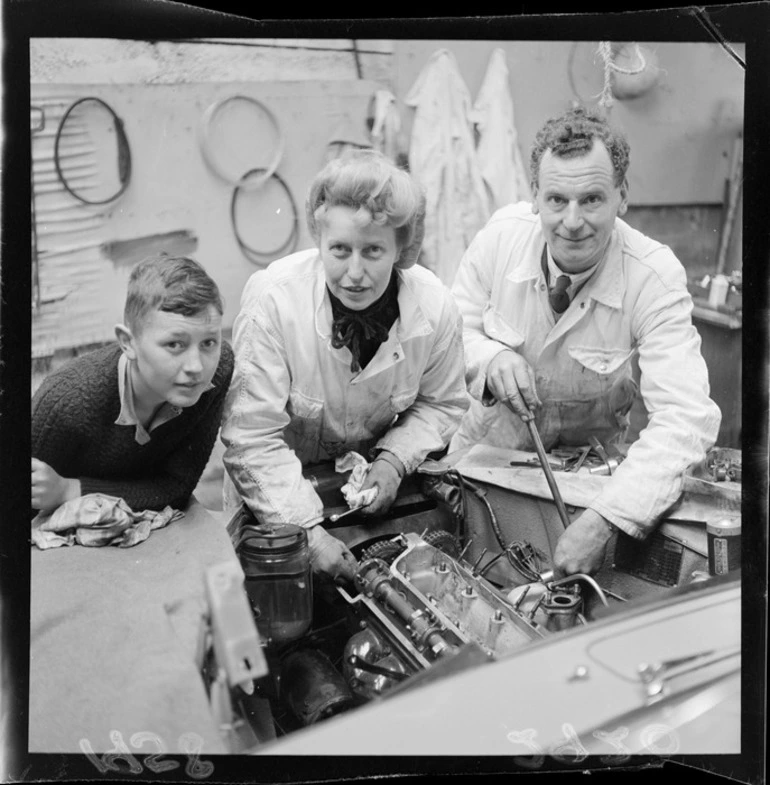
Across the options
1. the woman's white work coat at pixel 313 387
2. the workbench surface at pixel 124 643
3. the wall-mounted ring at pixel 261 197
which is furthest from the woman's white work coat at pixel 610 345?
the workbench surface at pixel 124 643

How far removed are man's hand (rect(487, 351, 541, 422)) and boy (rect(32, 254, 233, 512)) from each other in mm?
660

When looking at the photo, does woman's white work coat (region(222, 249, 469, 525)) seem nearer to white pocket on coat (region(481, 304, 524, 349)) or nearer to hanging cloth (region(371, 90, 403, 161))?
white pocket on coat (region(481, 304, 524, 349))

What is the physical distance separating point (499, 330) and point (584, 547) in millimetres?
566

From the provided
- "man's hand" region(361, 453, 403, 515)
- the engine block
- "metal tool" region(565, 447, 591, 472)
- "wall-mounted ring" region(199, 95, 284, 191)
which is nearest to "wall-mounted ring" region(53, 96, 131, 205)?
"wall-mounted ring" region(199, 95, 284, 191)

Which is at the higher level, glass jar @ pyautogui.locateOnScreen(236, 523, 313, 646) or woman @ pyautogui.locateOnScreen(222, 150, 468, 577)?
woman @ pyautogui.locateOnScreen(222, 150, 468, 577)

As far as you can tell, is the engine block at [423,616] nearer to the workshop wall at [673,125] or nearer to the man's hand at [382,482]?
the man's hand at [382,482]

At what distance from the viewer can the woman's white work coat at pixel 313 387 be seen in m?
2.21

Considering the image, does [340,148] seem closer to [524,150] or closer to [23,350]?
[524,150]

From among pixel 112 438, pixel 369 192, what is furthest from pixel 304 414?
pixel 369 192

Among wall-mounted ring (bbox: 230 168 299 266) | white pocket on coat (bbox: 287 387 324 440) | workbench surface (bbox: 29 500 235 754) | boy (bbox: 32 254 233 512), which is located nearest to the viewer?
workbench surface (bbox: 29 500 235 754)

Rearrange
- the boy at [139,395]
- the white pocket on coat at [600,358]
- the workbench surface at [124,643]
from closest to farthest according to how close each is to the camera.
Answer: the workbench surface at [124,643]
the boy at [139,395]
the white pocket on coat at [600,358]

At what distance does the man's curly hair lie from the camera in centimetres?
222

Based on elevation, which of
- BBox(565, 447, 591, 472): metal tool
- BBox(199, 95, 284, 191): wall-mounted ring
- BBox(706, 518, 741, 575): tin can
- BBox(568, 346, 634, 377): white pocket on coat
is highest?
BBox(199, 95, 284, 191): wall-mounted ring

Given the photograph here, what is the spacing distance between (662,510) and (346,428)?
0.78 metres
